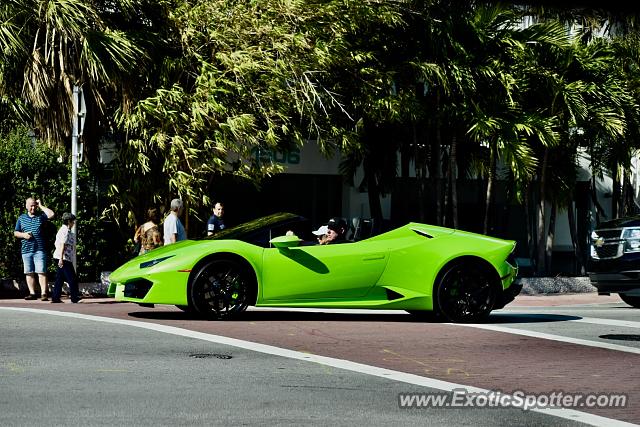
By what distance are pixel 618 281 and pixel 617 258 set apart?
41 cm

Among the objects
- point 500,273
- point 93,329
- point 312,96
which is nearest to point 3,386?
point 93,329

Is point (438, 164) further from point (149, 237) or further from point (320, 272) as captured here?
point (320, 272)

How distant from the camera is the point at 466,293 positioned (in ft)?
44.3

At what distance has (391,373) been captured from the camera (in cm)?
929

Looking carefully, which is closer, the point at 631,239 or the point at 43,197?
the point at 631,239

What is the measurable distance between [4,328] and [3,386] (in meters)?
3.97

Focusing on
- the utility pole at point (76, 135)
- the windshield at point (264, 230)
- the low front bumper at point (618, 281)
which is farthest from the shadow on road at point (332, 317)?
the utility pole at point (76, 135)

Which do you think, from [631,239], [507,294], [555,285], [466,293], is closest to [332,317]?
[466,293]

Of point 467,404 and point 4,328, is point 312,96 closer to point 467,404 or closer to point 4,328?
point 4,328

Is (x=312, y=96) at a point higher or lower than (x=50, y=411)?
higher

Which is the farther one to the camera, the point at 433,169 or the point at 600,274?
the point at 433,169

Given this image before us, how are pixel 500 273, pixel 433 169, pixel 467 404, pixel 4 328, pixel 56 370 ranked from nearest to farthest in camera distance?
pixel 467 404 → pixel 56 370 → pixel 4 328 → pixel 500 273 → pixel 433 169

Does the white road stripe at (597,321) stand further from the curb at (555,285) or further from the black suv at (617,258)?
the curb at (555,285)

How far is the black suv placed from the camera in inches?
636
